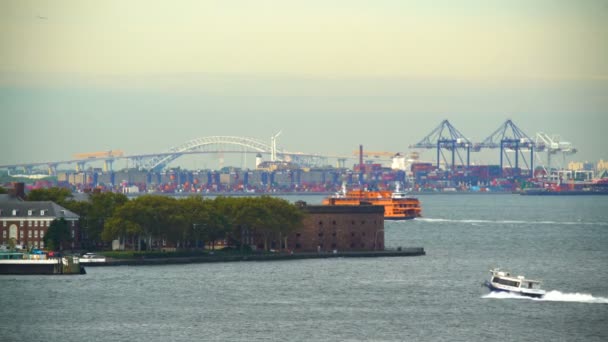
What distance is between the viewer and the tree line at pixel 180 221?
74.9 m

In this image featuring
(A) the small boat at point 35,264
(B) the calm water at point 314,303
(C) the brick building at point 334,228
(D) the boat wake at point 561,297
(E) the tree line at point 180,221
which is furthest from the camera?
(C) the brick building at point 334,228

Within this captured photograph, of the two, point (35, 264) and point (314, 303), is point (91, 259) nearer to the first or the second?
point (35, 264)

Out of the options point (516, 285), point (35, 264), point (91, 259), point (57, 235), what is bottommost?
point (516, 285)

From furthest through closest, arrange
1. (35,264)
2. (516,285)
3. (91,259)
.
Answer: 1. (91,259)
2. (35,264)
3. (516,285)

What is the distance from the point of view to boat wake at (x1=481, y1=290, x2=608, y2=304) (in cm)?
5878

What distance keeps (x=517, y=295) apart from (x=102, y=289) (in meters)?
16.3

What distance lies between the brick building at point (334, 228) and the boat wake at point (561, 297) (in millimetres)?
19988

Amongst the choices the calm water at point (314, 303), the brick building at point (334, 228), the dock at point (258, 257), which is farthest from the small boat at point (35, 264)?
the brick building at point (334, 228)

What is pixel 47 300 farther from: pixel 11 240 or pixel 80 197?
pixel 80 197

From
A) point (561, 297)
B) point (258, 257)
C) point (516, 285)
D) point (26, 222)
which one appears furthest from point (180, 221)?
point (561, 297)

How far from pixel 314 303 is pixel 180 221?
1897cm

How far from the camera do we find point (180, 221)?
75.4m

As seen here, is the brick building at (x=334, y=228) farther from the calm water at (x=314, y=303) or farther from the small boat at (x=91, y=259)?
the small boat at (x=91, y=259)

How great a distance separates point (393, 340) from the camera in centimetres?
4834
